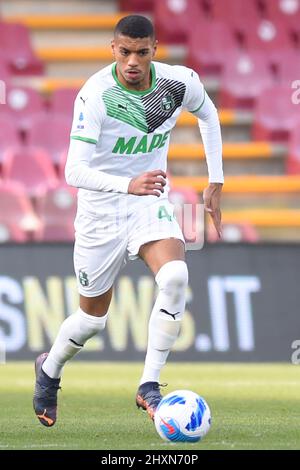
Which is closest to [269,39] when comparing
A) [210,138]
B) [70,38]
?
[70,38]

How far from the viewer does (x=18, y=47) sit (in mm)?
16125

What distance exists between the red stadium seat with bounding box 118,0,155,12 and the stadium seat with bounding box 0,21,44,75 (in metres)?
1.61

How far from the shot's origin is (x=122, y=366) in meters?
11.2

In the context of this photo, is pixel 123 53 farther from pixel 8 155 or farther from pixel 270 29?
pixel 270 29

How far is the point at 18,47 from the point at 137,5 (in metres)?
1.86

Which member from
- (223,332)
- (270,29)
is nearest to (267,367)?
(223,332)

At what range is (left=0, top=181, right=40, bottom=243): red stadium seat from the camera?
12.8 metres

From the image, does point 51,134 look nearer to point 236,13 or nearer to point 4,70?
point 4,70

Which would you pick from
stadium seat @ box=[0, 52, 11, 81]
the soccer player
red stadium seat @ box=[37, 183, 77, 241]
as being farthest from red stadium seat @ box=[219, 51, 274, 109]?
the soccer player

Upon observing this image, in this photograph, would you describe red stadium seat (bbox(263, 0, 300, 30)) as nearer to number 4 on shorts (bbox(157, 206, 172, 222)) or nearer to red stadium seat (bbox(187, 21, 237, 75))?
red stadium seat (bbox(187, 21, 237, 75))

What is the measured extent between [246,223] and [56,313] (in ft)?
10.6

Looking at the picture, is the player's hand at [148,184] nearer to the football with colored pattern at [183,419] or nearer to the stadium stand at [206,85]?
the football with colored pattern at [183,419]

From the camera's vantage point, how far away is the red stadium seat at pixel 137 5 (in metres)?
16.9
